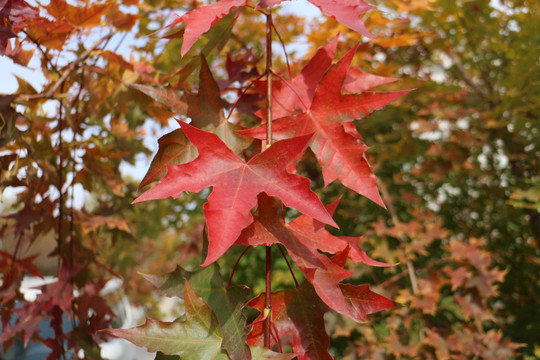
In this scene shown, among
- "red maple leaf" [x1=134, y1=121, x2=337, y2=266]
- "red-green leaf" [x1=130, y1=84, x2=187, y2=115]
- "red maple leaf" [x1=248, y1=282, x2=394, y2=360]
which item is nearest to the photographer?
"red maple leaf" [x1=134, y1=121, x2=337, y2=266]

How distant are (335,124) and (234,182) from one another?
0.70ft

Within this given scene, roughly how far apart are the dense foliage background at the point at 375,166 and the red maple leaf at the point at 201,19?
0.11 meters

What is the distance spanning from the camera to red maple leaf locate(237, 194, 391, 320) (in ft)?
1.74

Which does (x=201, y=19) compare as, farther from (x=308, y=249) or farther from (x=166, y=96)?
(x=308, y=249)

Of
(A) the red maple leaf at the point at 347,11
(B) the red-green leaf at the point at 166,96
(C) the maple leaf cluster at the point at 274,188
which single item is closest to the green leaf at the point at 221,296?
(C) the maple leaf cluster at the point at 274,188

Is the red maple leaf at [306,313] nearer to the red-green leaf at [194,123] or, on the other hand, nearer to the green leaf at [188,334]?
the green leaf at [188,334]

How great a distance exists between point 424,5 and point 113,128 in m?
1.09

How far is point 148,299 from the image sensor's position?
182 inches

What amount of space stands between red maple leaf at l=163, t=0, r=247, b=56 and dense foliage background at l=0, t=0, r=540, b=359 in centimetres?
11

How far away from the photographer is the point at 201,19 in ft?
1.84

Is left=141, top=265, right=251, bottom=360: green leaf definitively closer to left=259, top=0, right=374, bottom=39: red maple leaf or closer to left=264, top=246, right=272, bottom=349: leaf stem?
left=264, top=246, right=272, bottom=349: leaf stem

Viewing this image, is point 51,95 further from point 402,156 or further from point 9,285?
point 402,156

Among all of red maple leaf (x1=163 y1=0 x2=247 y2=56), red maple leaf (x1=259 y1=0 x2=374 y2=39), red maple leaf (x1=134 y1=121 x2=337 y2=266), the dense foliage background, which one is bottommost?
the dense foliage background

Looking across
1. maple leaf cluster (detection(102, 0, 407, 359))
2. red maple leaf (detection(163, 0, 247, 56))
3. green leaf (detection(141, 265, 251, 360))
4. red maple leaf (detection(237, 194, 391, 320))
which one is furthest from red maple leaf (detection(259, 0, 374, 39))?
green leaf (detection(141, 265, 251, 360))
